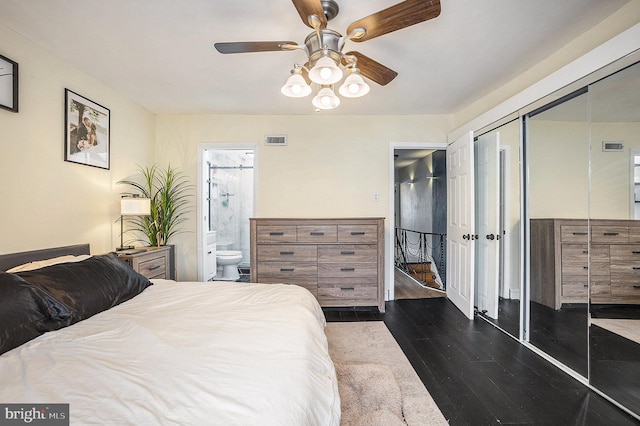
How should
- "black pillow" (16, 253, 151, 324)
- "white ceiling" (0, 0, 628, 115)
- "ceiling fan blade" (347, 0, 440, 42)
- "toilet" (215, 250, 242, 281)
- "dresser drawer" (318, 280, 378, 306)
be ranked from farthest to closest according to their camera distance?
"toilet" (215, 250, 242, 281)
"dresser drawer" (318, 280, 378, 306)
"white ceiling" (0, 0, 628, 115)
"black pillow" (16, 253, 151, 324)
"ceiling fan blade" (347, 0, 440, 42)

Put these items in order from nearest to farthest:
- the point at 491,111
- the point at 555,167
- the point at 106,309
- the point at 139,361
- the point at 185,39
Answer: the point at 139,361, the point at 106,309, the point at 185,39, the point at 555,167, the point at 491,111

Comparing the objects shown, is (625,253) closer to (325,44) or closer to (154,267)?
(325,44)

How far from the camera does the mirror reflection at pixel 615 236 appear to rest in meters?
1.76

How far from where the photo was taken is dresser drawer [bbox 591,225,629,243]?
1846 millimetres

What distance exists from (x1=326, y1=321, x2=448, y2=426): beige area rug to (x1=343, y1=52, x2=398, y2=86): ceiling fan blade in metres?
2.08

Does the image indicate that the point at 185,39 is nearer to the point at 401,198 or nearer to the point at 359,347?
the point at 359,347

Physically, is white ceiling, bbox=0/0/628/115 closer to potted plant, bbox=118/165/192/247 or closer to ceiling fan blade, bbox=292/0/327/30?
ceiling fan blade, bbox=292/0/327/30

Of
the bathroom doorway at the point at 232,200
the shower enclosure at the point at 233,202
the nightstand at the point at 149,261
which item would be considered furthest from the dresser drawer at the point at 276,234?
the shower enclosure at the point at 233,202

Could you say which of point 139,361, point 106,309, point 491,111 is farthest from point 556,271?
point 106,309

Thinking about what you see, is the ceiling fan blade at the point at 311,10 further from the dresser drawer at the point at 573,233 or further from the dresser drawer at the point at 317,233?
the dresser drawer at the point at 573,233

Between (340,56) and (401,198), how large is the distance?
7068 mm

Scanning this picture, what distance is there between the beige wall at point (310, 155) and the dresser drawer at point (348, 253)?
2.21 ft

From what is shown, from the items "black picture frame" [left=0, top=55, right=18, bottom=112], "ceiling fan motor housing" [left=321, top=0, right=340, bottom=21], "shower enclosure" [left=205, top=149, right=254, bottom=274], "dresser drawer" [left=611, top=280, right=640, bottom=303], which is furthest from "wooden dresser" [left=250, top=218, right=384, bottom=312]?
"shower enclosure" [left=205, top=149, right=254, bottom=274]

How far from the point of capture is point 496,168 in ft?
9.53
